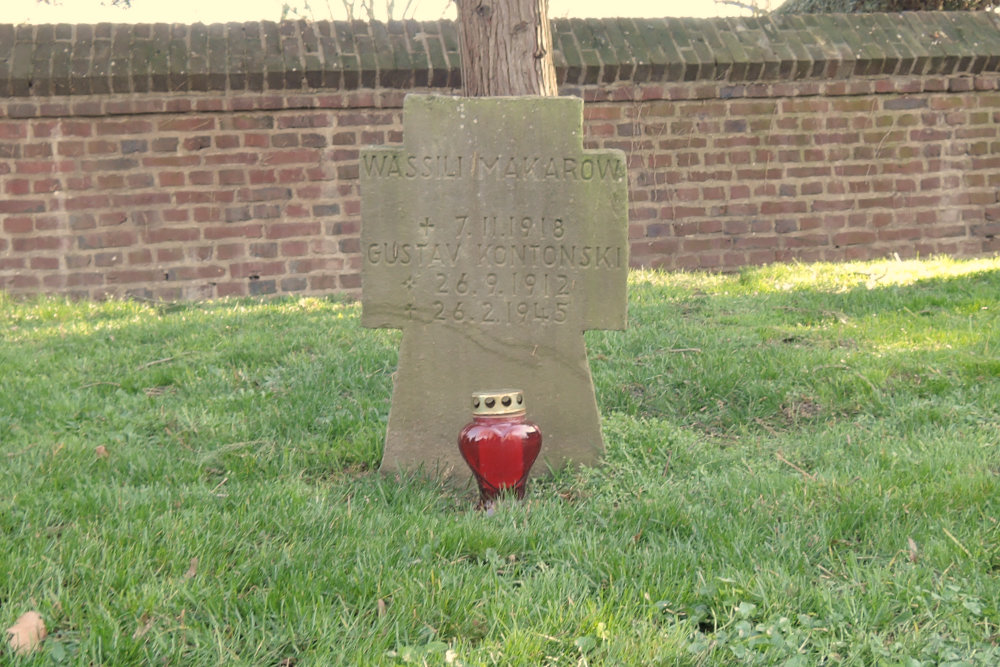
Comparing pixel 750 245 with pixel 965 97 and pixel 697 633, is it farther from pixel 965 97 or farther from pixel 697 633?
pixel 697 633

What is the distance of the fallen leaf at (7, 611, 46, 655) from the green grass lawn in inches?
1.3

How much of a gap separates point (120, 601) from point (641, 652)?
1.39 m

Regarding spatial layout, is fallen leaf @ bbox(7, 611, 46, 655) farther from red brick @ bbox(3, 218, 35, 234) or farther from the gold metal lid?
red brick @ bbox(3, 218, 35, 234)

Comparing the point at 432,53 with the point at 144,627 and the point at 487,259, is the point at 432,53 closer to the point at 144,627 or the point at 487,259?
the point at 487,259

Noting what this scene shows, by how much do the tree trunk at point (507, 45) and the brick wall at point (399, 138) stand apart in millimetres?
2337

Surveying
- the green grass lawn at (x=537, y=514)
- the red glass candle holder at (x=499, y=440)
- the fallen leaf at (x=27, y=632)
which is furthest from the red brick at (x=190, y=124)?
the fallen leaf at (x=27, y=632)

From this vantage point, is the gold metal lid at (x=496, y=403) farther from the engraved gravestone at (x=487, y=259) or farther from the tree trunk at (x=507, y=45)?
the tree trunk at (x=507, y=45)

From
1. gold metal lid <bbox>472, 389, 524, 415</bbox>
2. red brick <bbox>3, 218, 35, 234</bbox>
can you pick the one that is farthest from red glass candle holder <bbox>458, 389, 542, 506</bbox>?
red brick <bbox>3, 218, 35, 234</bbox>

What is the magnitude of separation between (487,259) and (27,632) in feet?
7.32

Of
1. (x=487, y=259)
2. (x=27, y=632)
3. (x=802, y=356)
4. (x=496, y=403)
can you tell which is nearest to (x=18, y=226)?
(x=487, y=259)

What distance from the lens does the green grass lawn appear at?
8.07 ft

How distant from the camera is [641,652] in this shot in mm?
2379

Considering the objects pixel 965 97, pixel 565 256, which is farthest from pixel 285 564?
Answer: pixel 965 97

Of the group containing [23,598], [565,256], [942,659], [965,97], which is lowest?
[942,659]
